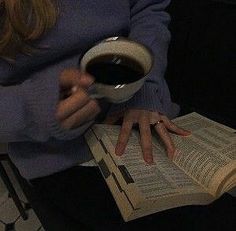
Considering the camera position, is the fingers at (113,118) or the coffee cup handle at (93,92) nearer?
the coffee cup handle at (93,92)

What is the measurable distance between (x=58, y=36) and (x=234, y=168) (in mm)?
383

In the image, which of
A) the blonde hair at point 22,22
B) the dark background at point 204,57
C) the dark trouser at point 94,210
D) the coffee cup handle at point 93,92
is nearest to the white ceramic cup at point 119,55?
the coffee cup handle at point 93,92

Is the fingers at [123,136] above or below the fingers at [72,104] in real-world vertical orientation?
below

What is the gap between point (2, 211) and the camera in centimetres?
133

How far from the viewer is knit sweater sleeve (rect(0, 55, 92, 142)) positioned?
2.02 feet

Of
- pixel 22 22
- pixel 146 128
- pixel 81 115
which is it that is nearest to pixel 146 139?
pixel 146 128

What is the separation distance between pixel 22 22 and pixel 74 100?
6.5 inches

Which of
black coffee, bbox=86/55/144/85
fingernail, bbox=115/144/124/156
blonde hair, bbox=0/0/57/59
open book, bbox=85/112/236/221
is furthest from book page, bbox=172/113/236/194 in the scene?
blonde hair, bbox=0/0/57/59

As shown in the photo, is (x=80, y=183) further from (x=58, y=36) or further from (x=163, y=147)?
(x=58, y=36)

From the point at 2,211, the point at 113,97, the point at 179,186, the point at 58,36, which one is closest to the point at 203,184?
the point at 179,186

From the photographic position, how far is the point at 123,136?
2.45ft

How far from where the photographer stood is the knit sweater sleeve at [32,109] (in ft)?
2.02

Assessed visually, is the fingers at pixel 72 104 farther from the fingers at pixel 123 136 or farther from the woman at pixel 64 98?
the fingers at pixel 123 136

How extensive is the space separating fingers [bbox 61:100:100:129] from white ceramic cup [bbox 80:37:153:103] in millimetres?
34
